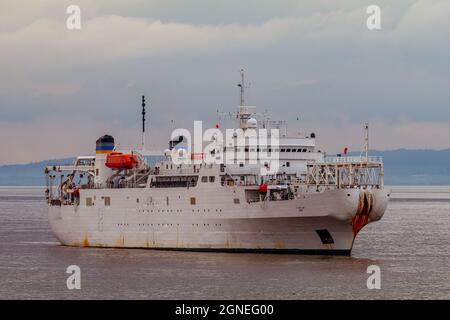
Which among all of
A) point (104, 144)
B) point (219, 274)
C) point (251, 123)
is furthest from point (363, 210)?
point (104, 144)

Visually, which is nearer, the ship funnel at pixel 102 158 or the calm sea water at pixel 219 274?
the calm sea water at pixel 219 274

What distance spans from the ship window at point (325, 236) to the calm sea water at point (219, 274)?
0.99 metres

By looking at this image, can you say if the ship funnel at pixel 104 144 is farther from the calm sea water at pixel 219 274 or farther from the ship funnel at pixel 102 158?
the calm sea water at pixel 219 274

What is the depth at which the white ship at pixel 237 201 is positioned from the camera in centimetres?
4984

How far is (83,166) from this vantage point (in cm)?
6338

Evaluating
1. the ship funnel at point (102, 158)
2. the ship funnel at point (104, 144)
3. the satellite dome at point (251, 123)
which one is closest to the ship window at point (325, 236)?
the satellite dome at point (251, 123)

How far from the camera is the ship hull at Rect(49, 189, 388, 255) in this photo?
49281mm

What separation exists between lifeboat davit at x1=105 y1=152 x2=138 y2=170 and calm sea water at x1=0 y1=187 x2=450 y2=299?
16.9 ft

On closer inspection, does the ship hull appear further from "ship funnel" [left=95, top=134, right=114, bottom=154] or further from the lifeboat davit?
"ship funnel" [left=95, top=134, right=114, bottom=154]

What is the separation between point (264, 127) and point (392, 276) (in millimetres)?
14559

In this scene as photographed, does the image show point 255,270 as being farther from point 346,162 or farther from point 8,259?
point 8,259

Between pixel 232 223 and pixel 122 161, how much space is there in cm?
994

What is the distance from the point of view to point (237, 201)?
51.2 metres
